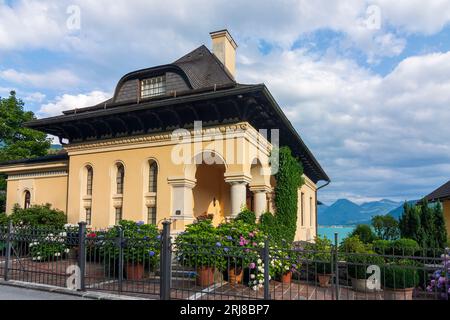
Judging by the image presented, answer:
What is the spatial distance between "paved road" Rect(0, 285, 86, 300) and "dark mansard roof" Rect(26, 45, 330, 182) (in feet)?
21.2

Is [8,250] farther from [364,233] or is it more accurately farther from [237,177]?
[364,233]

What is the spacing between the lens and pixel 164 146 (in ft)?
43.2

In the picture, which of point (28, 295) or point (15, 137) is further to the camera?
point (15, 137)

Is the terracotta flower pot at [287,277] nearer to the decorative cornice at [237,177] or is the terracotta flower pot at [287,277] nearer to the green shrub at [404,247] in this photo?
the decorative cornice at [237,177]

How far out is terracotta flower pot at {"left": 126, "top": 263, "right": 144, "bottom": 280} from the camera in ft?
30.1

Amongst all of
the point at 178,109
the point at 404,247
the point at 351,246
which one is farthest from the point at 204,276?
the point at 404,247

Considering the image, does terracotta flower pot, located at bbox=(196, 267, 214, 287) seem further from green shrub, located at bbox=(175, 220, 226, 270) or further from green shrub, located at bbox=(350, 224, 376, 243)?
green shrub, located at bbox=(350, 224, 376, 243)

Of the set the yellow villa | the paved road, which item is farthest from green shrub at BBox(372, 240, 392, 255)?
the paved road

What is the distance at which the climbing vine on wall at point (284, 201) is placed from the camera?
1265 cm

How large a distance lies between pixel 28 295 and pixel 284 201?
8157 millimetres

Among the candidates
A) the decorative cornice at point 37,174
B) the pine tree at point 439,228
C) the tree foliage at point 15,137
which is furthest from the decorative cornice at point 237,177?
the tree foliage at point 15,137

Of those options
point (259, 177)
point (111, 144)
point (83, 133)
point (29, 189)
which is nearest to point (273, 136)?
point (259, 177)
